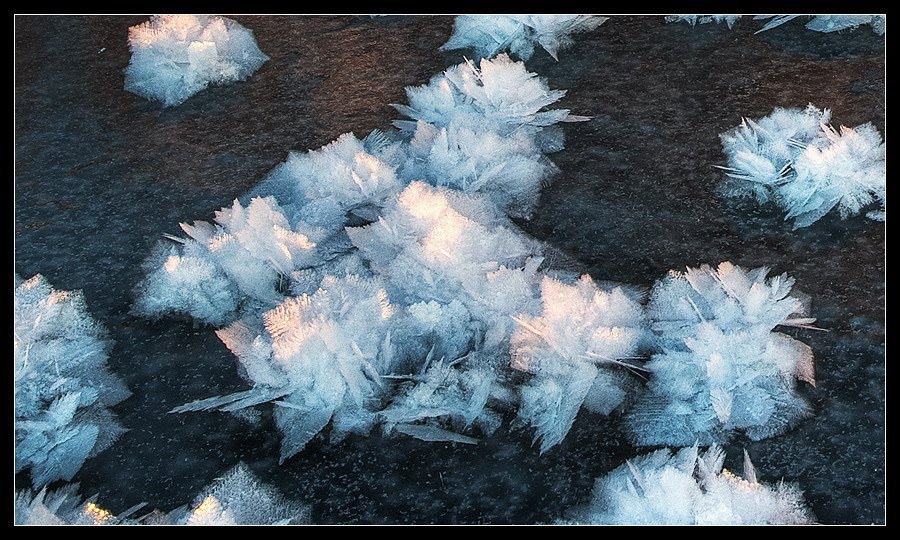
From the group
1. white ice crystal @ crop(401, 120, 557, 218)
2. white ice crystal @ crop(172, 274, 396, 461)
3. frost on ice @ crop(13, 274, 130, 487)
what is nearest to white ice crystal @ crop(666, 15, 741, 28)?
white ice crystal @ crop(401, 120, 557, 218)

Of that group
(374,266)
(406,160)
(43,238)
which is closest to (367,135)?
(406,160)

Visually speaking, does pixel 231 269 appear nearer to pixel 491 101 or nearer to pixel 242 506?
pixel 242 506

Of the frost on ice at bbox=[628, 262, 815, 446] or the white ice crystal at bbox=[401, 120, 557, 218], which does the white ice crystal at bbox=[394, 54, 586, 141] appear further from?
the frost on ice at bbox=[628, 262, 815, 446]

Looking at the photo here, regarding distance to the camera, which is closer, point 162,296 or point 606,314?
point 606,314

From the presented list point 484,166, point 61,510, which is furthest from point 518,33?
point 61,510

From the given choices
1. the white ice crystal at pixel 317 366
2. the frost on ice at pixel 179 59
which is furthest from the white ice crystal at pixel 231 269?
the frost on ice at pixel 179 59

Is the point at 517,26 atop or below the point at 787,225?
atop

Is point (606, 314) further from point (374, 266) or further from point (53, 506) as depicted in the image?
point (53, 506)

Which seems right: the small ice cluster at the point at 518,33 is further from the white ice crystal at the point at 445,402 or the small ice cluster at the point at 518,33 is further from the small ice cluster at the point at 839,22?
the white ice crystal at the point at 445,402
